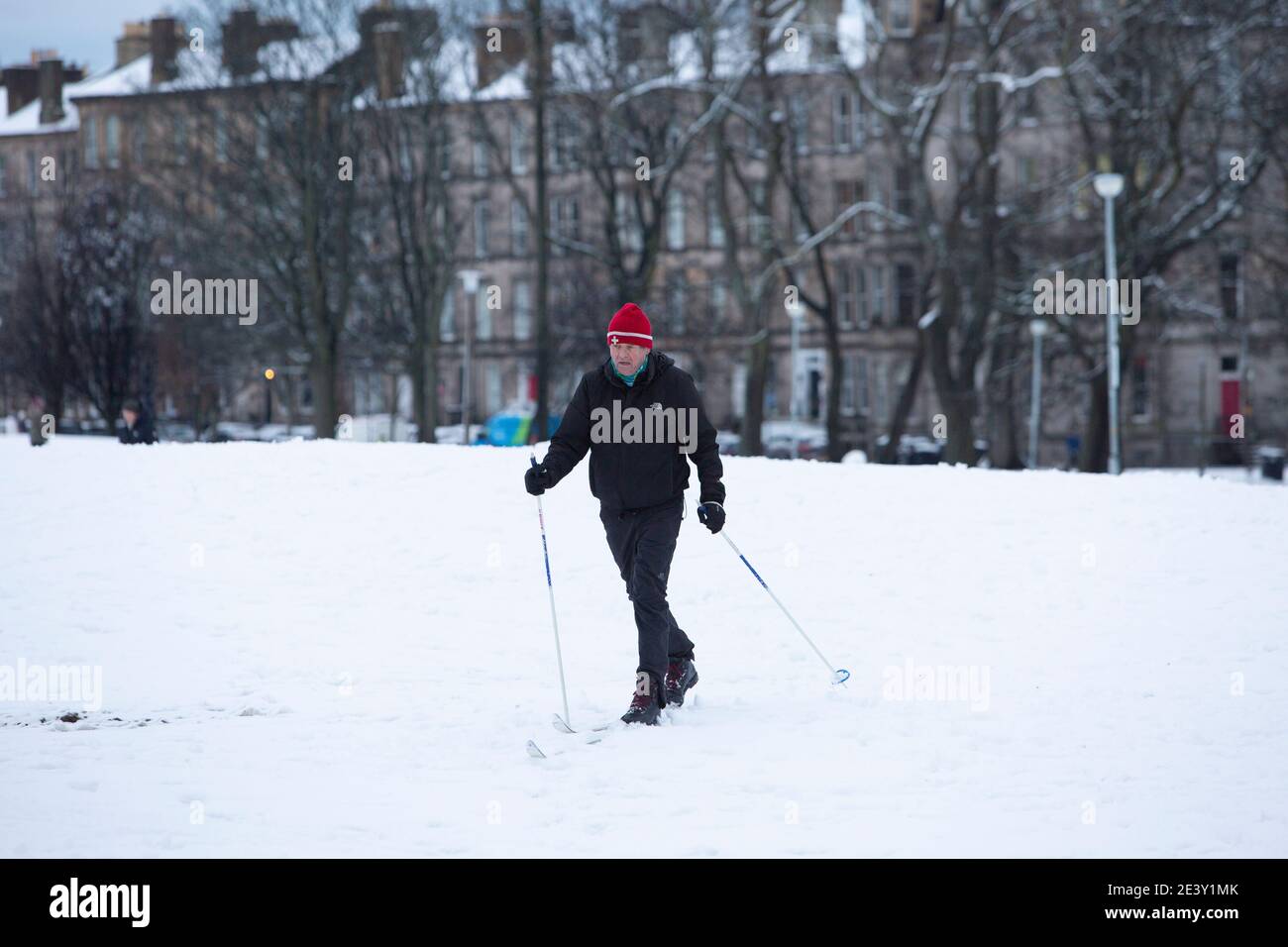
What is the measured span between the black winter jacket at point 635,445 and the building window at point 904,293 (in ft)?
208

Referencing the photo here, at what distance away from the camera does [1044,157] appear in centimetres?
6650

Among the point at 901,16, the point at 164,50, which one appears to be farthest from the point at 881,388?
the point at 164,50

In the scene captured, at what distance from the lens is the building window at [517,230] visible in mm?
81000

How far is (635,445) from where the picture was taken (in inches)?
338

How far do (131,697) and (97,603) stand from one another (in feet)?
10.3

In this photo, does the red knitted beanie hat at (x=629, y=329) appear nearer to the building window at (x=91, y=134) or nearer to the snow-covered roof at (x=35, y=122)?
the building window at (x=91, y=134)

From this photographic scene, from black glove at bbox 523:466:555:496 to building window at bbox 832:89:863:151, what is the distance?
6535 cm

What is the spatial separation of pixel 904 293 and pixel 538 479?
64.1 meters

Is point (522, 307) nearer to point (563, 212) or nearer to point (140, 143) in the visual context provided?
point (563, 212)

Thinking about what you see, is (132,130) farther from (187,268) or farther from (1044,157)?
(1044,157)

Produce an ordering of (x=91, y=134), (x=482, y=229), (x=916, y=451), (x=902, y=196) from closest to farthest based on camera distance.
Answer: (x=916, y=451)
(x=902, y=196)
(x=482, y=229)
(x=91, y=134)

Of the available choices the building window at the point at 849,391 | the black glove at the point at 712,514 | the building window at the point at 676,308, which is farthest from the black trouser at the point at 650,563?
the building window at the point at 849,391
